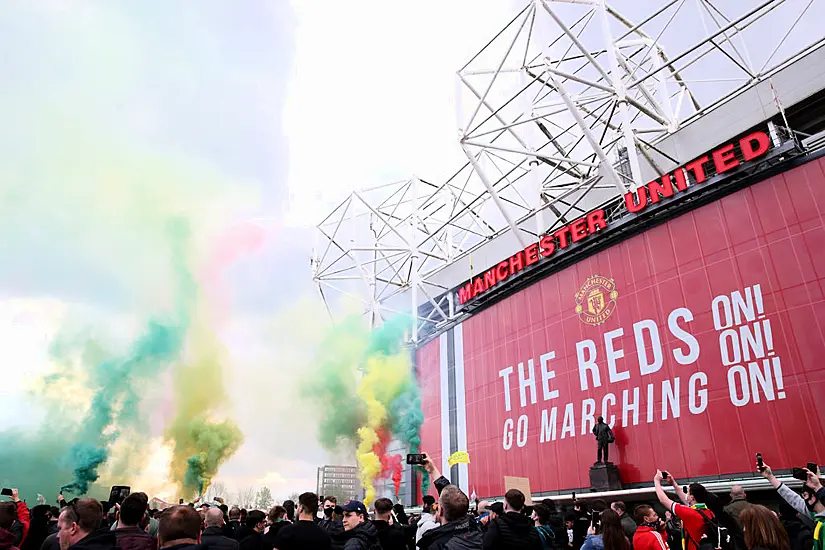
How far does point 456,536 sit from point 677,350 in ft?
54.4

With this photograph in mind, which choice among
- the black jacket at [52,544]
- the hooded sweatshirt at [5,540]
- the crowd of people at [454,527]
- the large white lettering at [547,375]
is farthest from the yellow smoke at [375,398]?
the hooded sweatshirt at [5,540]

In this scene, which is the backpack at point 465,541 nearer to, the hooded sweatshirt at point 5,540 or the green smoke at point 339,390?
the hooded sweatshirt at point 5,540

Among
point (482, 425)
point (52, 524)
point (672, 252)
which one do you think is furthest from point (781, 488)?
point (482, 425)

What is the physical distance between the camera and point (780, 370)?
1595 cm

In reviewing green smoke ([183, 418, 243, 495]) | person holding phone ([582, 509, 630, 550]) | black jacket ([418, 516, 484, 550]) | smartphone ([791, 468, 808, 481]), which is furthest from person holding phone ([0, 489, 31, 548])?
green smoke ([183, 418, 243, 495])

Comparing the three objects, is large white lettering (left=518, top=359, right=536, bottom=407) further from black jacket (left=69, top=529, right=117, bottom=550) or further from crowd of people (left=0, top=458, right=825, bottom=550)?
black jacket (left=69, top=529, right=117, bottom=550)

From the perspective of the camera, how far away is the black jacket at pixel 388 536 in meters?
6.12

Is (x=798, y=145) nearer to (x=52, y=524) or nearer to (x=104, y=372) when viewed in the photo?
(x=52, y=524)

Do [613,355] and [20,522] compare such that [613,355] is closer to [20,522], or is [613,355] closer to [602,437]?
[602,437]

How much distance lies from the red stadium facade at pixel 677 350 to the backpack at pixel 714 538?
40.0 ft

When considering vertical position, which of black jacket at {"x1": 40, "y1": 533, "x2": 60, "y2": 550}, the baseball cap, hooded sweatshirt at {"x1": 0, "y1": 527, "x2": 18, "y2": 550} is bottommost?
black jacket at {"x1": 40, "y1": 533, "x2": 60, "y2": 550}

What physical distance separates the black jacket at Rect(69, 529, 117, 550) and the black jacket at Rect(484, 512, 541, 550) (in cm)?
319

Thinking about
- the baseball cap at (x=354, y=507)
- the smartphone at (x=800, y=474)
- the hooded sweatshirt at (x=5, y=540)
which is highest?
the smartphone at (x=800, y=474)

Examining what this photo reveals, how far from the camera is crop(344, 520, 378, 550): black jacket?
17.9 feet
